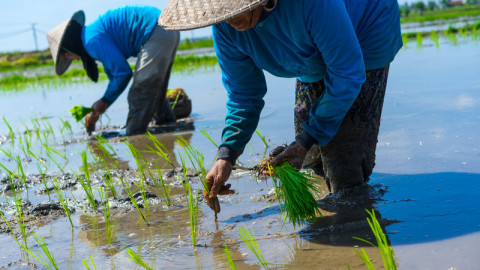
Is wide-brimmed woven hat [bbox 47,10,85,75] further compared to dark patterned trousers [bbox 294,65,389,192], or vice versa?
wide-brimmed woven hat [bbox 47,10,85,75]

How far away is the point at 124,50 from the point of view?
5.19 metres

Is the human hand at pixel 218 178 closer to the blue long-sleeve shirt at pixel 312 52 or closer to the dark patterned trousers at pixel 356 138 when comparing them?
the blue long-sleeve shirt at pixel 312 52

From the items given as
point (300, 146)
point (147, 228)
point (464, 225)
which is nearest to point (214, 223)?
point (147, 228)

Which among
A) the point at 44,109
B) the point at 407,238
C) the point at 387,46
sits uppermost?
the point at 387,46

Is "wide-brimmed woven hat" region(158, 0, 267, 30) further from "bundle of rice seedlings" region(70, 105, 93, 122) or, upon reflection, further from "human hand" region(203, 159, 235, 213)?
"bundle of rice seedlings" region(70, 105, 93, 122)

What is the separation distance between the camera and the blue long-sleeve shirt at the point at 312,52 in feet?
6.68

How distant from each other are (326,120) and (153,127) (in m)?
3.74

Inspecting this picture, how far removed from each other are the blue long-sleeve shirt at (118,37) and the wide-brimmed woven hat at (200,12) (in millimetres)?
2990

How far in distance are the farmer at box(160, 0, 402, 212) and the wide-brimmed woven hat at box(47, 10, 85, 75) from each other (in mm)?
2948

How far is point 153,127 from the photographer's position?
5730mm

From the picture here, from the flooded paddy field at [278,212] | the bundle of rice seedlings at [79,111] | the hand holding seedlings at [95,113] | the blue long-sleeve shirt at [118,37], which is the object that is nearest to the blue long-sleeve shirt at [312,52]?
the flooded paddy field at [278,212]

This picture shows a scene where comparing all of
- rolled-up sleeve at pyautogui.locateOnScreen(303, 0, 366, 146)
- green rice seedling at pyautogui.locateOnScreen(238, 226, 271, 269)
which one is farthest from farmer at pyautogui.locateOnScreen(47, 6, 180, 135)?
green rice seedling at pyautogui.locateOnScreen(238, 226, 271, 269)

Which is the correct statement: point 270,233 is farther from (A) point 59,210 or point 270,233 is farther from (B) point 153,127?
(B) point 153,127

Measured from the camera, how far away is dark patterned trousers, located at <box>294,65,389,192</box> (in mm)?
2500
